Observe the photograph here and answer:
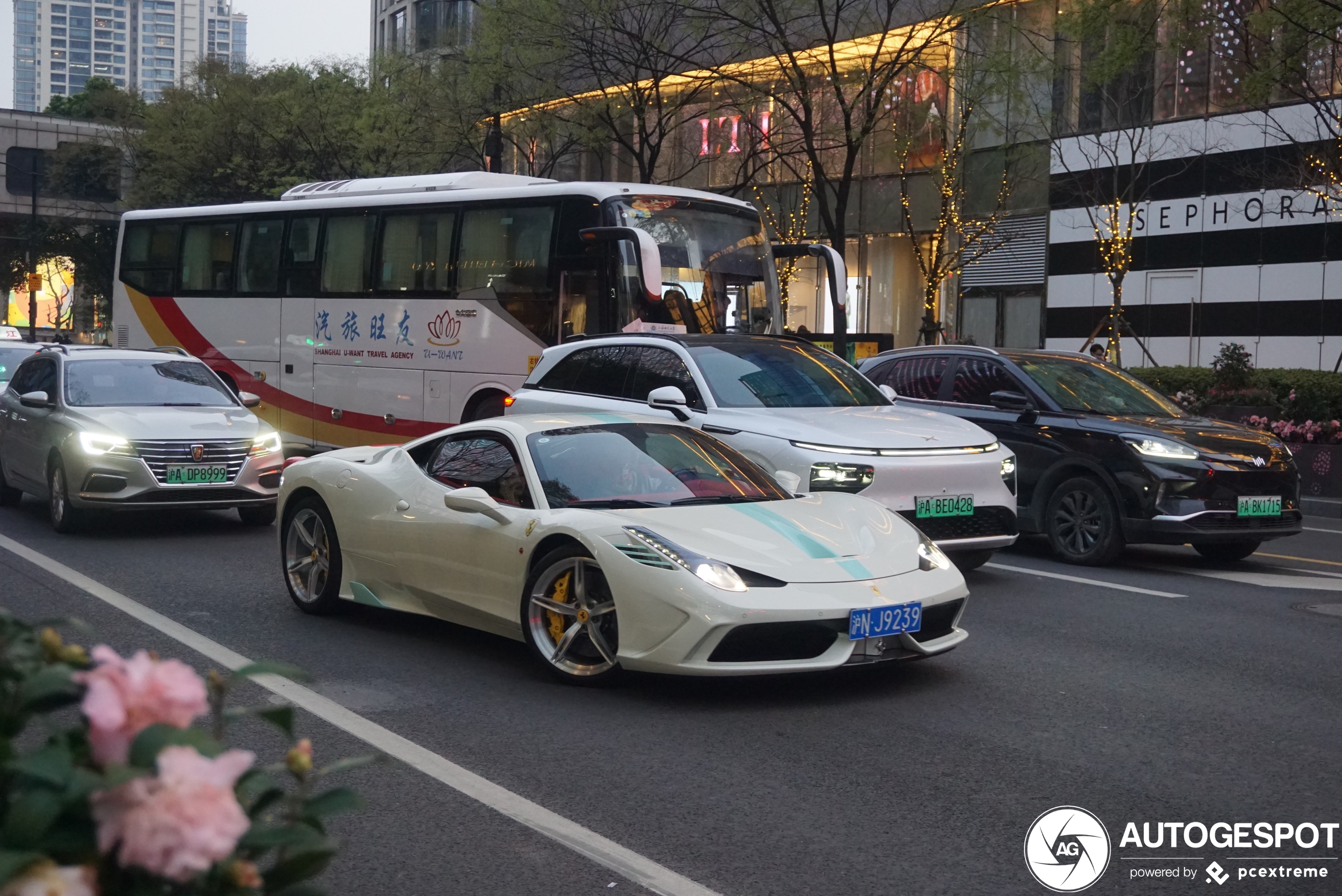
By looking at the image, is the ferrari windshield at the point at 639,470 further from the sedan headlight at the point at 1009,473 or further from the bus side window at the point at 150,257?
the bus side window at the point at 150,257

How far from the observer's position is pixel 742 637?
6141 mm

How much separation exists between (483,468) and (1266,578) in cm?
632

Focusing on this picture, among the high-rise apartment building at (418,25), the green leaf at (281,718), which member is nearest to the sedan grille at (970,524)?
the green leaf at (281,718)

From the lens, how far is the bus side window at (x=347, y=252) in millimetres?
18422

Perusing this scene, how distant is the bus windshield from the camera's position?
15.7 m

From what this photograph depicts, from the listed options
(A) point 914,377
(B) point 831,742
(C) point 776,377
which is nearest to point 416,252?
(A) point 914,377

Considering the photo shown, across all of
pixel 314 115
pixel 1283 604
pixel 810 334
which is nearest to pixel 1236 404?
pixel 810 334

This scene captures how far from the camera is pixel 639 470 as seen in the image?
7.39 meters

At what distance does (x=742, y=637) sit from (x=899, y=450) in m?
3.77

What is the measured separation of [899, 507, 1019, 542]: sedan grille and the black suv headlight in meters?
0.33

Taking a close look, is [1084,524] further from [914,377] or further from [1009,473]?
[914,377]

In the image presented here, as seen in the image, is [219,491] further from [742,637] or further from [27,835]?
[27,835]

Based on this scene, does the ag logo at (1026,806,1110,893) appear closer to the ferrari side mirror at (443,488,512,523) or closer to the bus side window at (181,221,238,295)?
the ferrari side mirror at (443,488,512,523)

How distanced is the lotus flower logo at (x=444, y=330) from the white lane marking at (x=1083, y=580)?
26.4 ft
